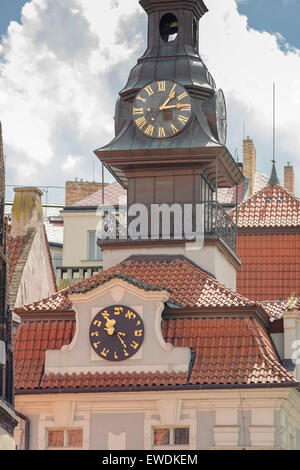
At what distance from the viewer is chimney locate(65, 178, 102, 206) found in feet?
321

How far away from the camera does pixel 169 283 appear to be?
59.6 metres

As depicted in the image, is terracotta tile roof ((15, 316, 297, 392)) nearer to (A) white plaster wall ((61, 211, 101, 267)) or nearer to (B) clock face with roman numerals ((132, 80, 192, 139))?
(B) clock face with roman numerals ((132, 80, 192, 139))

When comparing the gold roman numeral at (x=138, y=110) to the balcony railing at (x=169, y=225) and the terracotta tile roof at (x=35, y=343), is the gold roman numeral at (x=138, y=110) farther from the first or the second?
the terracotta tile roof at (x=35, y=343)

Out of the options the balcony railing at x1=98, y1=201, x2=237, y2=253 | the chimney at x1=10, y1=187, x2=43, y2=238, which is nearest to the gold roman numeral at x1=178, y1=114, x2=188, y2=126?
the balcony railing at x1=98, y1=201, x2=237, y2=253

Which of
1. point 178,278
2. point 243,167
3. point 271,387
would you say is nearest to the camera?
point 271,387

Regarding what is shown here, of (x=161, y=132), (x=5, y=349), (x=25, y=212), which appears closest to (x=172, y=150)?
(x=161, y=132)

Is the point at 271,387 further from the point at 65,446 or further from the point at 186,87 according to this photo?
the point at 186,87

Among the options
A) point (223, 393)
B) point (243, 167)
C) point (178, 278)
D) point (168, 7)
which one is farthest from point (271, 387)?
point (243, 167)

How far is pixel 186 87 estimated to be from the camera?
205ft

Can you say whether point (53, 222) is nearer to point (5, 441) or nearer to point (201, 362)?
point (201, 362)

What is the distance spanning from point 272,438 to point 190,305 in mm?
4629

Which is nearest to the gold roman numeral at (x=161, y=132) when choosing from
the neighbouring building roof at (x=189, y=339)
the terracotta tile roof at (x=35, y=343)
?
the neighbouring building roof at (x=189, y=339)

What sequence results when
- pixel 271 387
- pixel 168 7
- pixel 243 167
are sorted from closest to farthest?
pixel 271 387, pixel 168 7, pixel 243 167

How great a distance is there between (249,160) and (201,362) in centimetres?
3968
